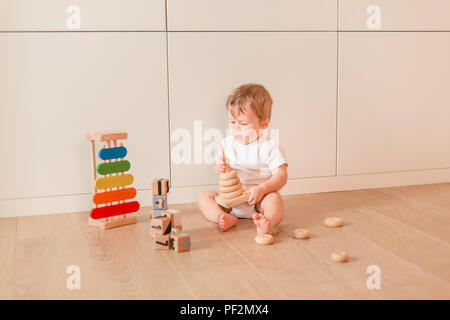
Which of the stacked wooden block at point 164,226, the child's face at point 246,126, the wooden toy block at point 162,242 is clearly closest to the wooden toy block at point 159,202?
the stacked wooden block at point 164,226

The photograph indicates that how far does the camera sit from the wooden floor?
118cm

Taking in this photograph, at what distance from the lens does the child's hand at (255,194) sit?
1.67 metres

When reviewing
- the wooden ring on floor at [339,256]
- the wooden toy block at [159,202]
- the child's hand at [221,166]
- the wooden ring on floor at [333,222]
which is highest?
the child's hand at [221,166]

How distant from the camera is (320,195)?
2.12 metres

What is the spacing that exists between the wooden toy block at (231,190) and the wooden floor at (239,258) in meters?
0.09

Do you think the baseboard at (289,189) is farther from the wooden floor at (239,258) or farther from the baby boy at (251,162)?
the baby boy at (251,162)

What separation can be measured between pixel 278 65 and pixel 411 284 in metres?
1.10

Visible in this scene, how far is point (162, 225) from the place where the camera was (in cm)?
147

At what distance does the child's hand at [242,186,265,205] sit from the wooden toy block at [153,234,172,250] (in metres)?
0.34

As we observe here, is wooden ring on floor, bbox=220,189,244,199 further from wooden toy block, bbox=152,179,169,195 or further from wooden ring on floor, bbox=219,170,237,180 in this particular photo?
wooden toy block, bbox=152,179,169,195

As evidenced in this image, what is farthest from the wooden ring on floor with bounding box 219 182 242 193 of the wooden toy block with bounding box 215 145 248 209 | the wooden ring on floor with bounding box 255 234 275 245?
the wooden ring on floor with bounding box 255 234 275 245
